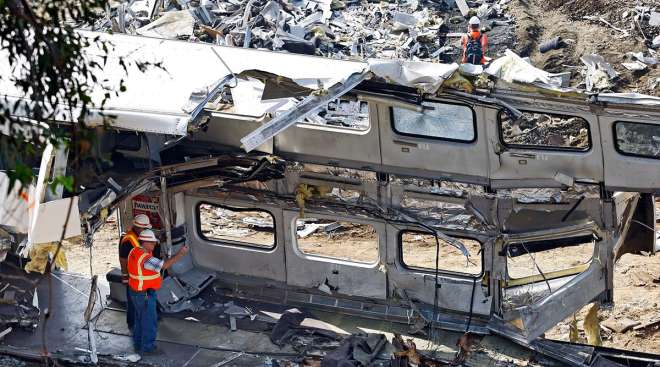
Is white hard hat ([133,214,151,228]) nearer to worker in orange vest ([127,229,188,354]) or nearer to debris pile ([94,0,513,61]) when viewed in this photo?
worker in orange vest ([127,229,188,354])

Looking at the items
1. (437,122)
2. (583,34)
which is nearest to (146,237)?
(437,122)

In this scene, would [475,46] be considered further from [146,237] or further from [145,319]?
[145,319]

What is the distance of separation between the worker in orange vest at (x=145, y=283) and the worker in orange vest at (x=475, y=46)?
871 centimetres

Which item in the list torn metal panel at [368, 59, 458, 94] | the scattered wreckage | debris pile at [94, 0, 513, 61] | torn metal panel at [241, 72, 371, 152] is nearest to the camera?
torn metal panel at [241, 72, 371, 152]

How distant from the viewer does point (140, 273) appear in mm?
12023

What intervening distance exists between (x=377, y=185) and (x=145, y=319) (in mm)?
2664

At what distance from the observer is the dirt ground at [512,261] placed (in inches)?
536

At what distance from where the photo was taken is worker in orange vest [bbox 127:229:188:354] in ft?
39.4

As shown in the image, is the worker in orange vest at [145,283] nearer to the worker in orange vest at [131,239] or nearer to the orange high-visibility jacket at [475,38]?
the worker in orange vest at [131,239]

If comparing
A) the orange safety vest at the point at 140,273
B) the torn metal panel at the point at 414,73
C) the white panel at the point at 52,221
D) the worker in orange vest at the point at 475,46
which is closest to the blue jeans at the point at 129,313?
the orange safety vest at the point at 140,273

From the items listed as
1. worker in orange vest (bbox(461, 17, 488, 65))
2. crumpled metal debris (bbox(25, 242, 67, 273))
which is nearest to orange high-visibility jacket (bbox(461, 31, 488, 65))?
worker in orange vest (bbox(461, 17, 488, 65))

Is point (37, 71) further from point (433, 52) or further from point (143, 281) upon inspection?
point (433, 52)

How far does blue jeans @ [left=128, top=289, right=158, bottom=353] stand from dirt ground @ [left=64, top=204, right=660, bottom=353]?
89.0 inches

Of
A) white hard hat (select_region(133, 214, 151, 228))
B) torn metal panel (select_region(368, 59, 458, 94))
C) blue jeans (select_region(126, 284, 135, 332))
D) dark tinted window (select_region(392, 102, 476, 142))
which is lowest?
blue jeans (select_region(126, 284, 135, 332))
